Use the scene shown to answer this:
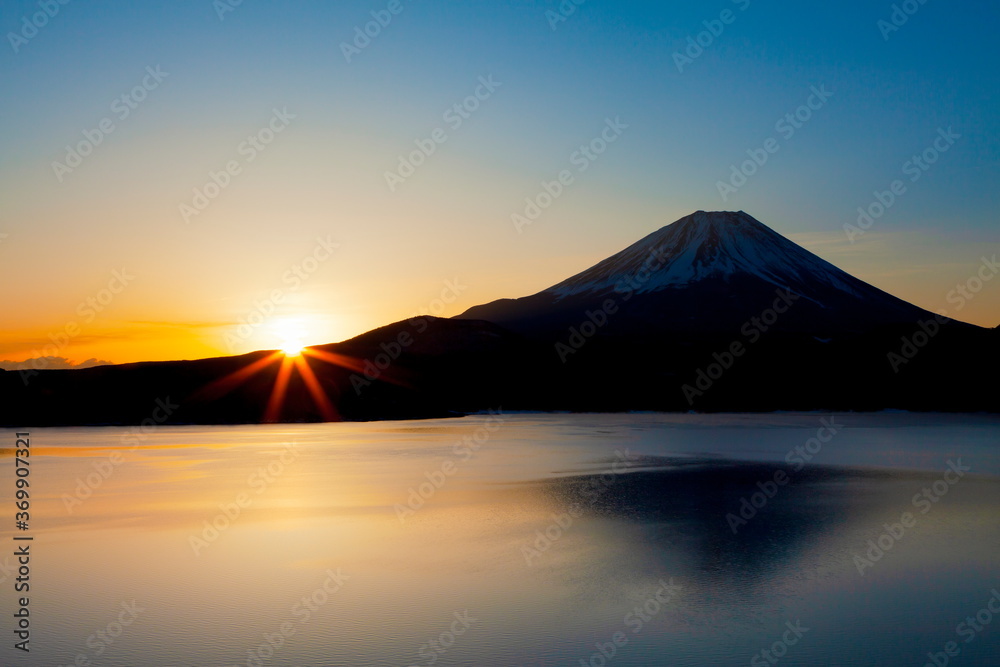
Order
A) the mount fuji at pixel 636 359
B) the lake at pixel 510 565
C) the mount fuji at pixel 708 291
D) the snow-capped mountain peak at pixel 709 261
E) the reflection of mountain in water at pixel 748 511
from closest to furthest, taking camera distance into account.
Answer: the lake at pixel 510 565 < the reflection of mountain in water at pixel 748 511 < the mount fuji at pixel 636 359 < the mount fuji at pixel 708 291 < the snow-capped mountain peak at pixel 709 261

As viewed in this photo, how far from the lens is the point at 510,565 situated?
44.1 ft

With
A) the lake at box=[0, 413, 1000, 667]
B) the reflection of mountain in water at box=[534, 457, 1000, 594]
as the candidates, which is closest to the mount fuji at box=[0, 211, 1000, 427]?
the lake at box=[0, 413, 1000, 667]

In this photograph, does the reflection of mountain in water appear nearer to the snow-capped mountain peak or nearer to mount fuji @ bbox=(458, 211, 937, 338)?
mount fuji @ bbox=(458, 211, 937, 338)

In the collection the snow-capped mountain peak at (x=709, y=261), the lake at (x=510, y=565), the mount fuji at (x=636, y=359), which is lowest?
the lake at (x=510, y=565)

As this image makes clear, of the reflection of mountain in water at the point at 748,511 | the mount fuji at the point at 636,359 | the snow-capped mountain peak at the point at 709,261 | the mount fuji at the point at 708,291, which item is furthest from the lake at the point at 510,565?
the snow-capped mountain peak at the point at 709,261

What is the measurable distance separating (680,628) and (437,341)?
107740 millimetres

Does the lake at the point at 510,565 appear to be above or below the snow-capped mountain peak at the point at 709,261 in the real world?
below

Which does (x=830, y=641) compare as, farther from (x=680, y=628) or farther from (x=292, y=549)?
(x=292, y=549)

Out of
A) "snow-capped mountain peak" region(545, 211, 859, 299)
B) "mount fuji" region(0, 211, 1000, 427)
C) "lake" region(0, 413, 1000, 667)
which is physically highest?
"snow-capped mountain peak" region(545, 211, 859, 299)

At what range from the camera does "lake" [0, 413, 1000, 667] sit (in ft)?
31.0

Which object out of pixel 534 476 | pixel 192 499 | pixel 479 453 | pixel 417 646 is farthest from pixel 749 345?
pixel 417 646

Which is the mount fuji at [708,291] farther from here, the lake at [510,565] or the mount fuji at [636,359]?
the lake at [510,565]

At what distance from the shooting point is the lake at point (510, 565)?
9.45 meters

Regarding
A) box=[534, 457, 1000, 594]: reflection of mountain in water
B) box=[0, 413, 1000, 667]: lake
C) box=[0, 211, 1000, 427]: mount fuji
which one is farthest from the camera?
box=[0, 211, 1000, 427]: mount fuji
